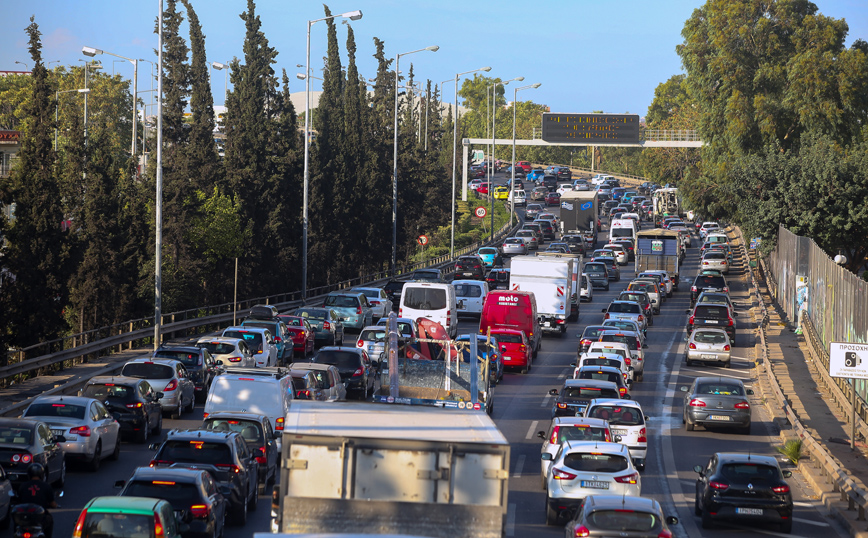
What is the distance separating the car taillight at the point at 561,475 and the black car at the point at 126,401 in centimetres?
→ 977

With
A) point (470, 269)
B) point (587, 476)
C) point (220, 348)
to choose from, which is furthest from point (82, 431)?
point (470, 269)

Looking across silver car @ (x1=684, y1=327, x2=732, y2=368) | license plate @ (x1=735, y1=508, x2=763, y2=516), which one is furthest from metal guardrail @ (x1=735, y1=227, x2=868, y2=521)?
silver car @ (x1=684, y1=327, x2=732, y2=368)

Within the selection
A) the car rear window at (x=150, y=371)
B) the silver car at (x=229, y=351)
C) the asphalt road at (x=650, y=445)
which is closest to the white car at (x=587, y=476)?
the asphalt road at (x=650, y=445)

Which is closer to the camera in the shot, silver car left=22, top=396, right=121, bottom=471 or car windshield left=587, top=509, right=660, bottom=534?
car windshield left=587, top=509, right=660, bottom=534

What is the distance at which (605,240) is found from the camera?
313ft

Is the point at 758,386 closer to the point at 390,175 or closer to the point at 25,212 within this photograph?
the point at 25,212

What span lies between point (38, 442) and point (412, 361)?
27.5 feet

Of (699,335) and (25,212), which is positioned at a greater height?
(25,212)

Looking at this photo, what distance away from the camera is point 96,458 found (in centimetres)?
2039

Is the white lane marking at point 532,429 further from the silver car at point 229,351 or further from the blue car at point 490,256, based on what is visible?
the blue car at point 490,256

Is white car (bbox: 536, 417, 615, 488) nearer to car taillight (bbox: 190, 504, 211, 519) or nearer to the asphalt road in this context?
the asphalt road

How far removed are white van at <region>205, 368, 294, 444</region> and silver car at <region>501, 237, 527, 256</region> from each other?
6038 centimetres

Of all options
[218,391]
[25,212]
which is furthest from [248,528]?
[25,212]

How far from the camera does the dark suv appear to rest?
214ft
